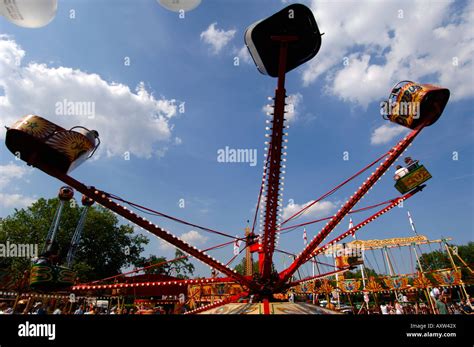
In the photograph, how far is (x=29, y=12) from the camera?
4.77m

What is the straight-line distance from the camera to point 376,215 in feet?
30.5

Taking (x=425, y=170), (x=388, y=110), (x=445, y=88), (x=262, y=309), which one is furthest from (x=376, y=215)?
(x=262, y=309)

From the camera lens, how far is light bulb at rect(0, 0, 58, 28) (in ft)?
15.1

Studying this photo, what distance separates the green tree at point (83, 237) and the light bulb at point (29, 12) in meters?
38.8

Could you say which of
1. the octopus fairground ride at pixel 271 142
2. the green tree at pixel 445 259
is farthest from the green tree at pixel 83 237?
the green tree at pixel 445 259

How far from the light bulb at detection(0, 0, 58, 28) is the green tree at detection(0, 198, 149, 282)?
38805mm

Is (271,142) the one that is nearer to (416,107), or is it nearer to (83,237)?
(416,107)

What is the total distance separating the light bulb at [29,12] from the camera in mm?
4605

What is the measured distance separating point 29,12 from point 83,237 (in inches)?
1918

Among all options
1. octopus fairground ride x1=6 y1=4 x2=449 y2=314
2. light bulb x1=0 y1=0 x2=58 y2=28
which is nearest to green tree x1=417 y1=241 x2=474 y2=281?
octopus fairground ride x1=6 y1=4 x2=449 y2=314

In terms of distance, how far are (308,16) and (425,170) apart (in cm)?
677

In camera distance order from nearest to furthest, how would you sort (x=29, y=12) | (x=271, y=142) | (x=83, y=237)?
1. (x=29, y=12)
2. (x=271, y=142)
3. (x=83, y=237)

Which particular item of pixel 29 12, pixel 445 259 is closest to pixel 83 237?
pixel 29 12

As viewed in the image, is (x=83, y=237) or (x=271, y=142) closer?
(x=271, y=142)
